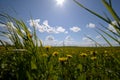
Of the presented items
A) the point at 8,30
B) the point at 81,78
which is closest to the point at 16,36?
the point at 8,30

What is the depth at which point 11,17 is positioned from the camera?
7.48 feet

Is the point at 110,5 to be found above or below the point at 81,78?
above

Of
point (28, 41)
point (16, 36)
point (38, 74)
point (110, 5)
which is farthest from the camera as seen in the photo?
point (16, 36)

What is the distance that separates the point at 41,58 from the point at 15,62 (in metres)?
0.49

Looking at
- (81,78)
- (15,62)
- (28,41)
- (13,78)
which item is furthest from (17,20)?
(81,78)

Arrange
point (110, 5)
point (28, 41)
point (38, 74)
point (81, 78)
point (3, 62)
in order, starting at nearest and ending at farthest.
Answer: point (110, 5)
point (81, 78)
point (38, 74)
point (28, 41)
point (3, 62)

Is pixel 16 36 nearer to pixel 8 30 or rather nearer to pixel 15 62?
pixel 8 30

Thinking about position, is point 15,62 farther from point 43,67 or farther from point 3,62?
point 43,67

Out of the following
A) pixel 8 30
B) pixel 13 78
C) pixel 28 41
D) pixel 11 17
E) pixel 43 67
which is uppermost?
pixel 11 17

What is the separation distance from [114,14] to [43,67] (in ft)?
4.14

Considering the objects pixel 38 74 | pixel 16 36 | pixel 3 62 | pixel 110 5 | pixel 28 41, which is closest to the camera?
pixel 110 5

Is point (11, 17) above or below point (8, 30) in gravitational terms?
above

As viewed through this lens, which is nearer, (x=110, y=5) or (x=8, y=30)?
(x=110, y=5)

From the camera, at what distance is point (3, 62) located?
8.55 ft
